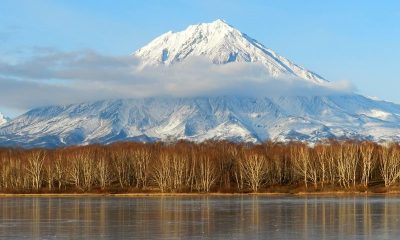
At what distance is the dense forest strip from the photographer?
131375mm

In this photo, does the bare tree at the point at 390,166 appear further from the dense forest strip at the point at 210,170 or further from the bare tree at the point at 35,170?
the bare tree at the point at 35,170

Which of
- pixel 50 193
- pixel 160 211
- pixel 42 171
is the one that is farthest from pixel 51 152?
pixel 160 211

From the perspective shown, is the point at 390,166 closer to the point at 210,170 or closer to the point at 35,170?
the point at 210,170

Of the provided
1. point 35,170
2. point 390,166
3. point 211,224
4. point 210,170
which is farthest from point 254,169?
point 211,224

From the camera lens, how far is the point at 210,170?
443 ft

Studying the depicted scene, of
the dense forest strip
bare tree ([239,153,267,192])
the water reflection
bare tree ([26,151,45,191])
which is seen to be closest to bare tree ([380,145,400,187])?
the dense forest strip

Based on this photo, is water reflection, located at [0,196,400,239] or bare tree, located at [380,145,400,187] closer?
water reflection, located at [0,196,400,239]

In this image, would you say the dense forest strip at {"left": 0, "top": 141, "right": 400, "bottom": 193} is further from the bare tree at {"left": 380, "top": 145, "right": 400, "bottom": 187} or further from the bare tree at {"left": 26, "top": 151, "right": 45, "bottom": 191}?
the bare tree at {"left": 26, "top": 151, "right": 45, "bottom": 191}

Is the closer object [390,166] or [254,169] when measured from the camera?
[390,166]

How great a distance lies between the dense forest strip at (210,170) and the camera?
5172 inches

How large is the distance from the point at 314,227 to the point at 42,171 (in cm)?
10427

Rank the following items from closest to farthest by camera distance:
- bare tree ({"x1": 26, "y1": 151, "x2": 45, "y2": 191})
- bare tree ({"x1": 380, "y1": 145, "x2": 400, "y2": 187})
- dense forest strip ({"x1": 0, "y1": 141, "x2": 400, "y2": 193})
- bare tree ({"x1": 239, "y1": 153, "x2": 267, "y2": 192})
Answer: bare tree ({"x1": 380, "y1": 145, "x2": 400, "y2": 187}), bare tree ({"x1": 239, "y1": 153, "x2": 267, "y2": 192}), dense forest strip ({"x1": 0, "y1": 141, "x2": 400, "y2": 193}), bare tree ({"x1": 26, "y1": 151, "x2": 45, "y2": 191})

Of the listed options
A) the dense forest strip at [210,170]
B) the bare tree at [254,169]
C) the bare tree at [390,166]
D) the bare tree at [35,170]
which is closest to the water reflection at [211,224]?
the bare tree at [254,169]

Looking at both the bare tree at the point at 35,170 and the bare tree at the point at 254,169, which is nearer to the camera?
the bare tree at the point at 254,169
